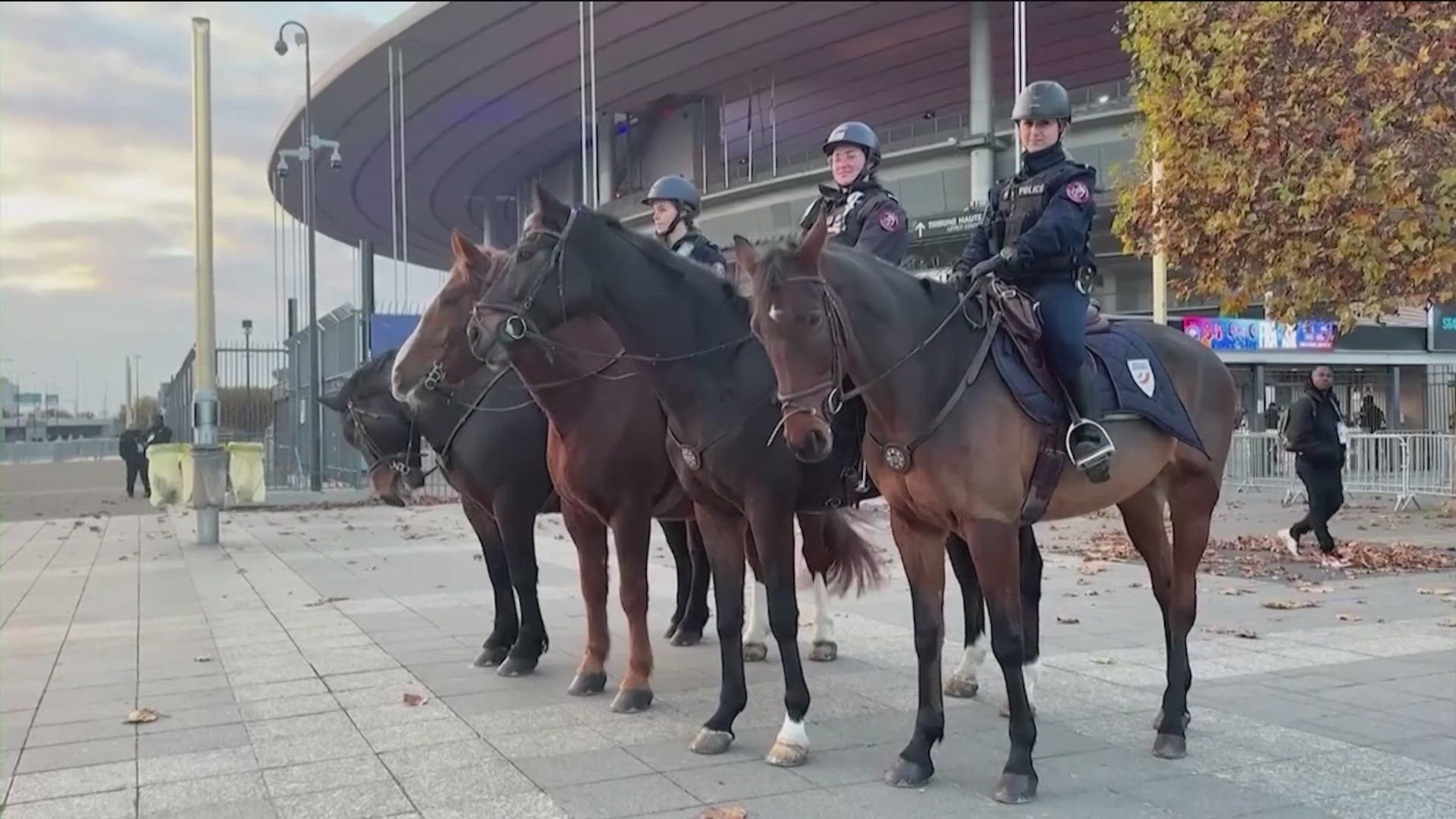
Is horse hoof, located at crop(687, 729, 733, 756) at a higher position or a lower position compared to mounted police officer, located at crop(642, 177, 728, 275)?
lower

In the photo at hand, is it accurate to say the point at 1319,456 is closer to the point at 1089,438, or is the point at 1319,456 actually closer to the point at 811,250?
the point at 1089,438

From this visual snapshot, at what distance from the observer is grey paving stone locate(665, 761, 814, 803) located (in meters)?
4.60

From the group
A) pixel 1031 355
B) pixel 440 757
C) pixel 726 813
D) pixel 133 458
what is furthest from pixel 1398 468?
pixel 133 458

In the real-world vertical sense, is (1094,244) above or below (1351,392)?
above

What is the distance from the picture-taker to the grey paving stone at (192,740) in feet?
17.6

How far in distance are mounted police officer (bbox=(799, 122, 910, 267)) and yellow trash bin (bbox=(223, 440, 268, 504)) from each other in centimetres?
1465

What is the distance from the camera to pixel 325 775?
4906 mm

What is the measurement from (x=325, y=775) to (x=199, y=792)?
0.50 m

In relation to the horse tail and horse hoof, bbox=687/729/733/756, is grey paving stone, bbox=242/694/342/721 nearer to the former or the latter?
horse hoof, bbox=687/729/733/756

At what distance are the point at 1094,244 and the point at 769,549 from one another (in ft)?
93.3

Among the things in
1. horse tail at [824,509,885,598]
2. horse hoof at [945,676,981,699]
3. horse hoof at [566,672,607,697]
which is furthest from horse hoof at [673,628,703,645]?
horse hoof at [945,676,981,699]

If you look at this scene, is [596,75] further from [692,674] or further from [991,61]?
[692,674]

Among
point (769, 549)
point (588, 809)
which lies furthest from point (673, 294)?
point (588, 809)

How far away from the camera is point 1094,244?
102ft
